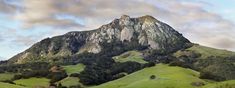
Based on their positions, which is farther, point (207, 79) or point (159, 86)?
point (207, 79)

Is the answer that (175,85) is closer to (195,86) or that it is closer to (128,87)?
(195,86)

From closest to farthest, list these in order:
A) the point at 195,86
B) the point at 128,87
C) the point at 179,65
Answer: the point at 195,86
the point at 128,87
the point at 179,65

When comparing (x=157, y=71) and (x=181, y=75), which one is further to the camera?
(x=157, y=71)

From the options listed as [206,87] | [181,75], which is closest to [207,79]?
[181,75]

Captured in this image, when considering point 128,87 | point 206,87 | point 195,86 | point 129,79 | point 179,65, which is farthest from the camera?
point 179,65

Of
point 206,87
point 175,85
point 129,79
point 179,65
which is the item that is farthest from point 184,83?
point 179,65

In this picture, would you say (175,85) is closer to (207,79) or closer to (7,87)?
(207,79)

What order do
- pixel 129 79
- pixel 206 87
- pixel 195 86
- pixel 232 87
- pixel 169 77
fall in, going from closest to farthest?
pixel 232 87
pixel 206 87
pixel 195 86
pixel 169 77
pixel 129 79

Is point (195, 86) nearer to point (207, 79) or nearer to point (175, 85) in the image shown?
point (175, 85)
